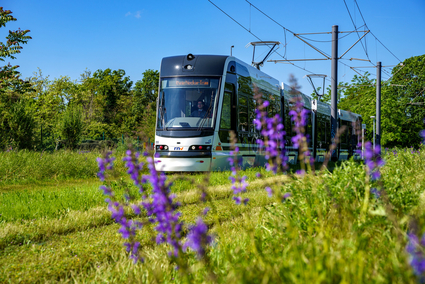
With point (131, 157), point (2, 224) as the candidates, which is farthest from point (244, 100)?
point (131, 157)

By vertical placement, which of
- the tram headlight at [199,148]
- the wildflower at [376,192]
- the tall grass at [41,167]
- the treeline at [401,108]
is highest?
the treeline at [401,108]

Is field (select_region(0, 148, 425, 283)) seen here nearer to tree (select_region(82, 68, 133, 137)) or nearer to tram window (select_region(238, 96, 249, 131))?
tram window (select_region(238, 96, 249, 131))

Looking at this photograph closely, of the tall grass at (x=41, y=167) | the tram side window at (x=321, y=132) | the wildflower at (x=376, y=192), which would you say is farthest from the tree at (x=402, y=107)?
the wildflower at (x=376, y=192)

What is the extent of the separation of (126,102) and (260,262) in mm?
54200

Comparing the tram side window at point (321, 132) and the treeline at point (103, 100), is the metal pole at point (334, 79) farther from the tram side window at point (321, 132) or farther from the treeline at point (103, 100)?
the treeline at point (103, 100)

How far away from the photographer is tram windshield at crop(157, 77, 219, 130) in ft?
33.9

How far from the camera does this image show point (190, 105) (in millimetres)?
10469

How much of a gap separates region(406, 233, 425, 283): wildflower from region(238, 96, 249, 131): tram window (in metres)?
9.78

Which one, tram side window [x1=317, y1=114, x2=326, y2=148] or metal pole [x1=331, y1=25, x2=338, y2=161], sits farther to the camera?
tram side window [x1=317, y1=114, x2=326, y2=148]

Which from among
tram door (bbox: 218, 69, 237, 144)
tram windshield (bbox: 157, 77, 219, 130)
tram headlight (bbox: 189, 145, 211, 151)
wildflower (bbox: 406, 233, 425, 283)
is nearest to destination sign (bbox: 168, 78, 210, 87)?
tram windshield (bbox: 157, 77, 219, 130)

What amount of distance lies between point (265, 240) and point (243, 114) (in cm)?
856

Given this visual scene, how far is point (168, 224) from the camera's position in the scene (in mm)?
2062

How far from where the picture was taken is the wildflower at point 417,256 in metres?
1.37

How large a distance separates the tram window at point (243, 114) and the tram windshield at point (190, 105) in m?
1.26
